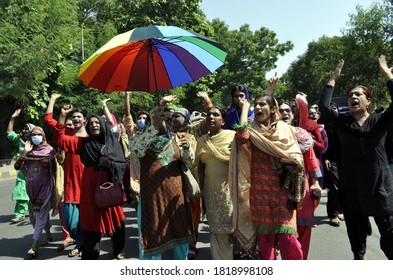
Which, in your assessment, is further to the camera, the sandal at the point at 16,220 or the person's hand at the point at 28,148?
the sandal at the point at 16,220

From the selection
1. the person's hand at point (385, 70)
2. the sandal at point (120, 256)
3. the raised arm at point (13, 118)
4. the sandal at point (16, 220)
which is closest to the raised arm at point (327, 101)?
the person's hand at point (385, 70)

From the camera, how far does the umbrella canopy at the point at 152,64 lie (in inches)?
141

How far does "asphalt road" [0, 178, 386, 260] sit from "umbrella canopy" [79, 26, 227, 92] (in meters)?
2.24

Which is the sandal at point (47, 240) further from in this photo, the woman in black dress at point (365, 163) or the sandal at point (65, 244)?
the woman in black dress at point (365, 163)

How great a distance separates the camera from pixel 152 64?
3.76 metres

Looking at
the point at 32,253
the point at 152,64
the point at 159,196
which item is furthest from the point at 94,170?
the point at 32,253

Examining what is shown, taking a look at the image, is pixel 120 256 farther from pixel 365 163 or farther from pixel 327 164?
pixel 327 164

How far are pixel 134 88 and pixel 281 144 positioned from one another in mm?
1655

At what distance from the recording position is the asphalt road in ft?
15.6

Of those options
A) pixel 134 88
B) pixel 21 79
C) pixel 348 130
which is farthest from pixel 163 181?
pixel 21 79

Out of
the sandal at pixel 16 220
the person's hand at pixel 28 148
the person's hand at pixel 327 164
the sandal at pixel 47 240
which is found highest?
the person's hand at pixel 28 148

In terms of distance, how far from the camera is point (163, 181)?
3533mm

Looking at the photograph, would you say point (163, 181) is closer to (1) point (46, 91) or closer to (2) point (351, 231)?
(2) point (351, 231)

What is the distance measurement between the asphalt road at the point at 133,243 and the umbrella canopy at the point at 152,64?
7.35ft
